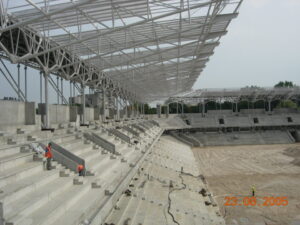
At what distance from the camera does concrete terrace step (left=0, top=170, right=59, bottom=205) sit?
5.09 meters

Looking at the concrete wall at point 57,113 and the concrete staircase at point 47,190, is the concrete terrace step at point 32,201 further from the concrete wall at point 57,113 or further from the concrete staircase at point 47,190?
the concrete wall at point 57,113

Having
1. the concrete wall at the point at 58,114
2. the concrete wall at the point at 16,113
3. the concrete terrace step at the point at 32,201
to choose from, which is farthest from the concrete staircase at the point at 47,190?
the concrete wall at the point at 58,114

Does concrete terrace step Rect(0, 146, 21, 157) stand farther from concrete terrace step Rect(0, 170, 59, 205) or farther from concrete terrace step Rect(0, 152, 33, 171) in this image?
concrete terrace step Rect(0, 170, 59, 205)

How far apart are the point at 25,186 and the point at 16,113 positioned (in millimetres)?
6950

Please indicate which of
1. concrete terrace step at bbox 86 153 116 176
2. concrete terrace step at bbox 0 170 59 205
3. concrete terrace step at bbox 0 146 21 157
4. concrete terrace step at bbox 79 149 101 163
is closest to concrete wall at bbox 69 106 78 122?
concrete terrace step at bbox 79 149 101 163

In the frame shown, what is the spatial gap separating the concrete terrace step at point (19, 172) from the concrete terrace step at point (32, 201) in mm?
639

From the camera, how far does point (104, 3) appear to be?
11.0m

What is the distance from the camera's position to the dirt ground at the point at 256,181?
12344 mm

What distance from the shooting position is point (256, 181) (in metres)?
19.2

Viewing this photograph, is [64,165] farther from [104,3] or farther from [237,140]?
[237,140]

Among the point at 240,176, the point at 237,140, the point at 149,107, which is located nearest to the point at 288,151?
the point at 237,140

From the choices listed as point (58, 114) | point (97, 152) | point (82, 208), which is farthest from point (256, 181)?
point (82, 208)

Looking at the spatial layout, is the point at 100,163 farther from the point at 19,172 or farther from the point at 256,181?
the point at 256,181

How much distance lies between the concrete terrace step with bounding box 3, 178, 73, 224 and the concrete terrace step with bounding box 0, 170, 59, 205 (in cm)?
11
